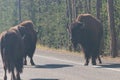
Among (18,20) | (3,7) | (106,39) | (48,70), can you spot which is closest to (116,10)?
(106,39)

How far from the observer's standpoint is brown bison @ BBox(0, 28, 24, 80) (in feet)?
50.1

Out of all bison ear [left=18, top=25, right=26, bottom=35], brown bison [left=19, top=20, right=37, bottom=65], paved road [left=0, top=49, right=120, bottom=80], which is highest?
bison ear [left=18, top=25, right=26, bottom=35]

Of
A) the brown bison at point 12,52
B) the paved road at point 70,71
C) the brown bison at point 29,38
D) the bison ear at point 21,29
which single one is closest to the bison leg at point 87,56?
Result: the paved road at point 70,71

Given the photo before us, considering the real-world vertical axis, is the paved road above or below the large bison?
below

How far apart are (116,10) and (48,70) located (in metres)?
9.71

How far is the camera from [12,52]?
15312mm

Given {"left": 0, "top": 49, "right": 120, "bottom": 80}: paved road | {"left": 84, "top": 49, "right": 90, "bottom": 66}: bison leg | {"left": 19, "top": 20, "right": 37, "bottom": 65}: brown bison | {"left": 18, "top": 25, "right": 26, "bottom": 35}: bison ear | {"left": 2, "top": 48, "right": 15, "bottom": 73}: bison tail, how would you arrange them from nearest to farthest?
{"left": 2, "top": 48, "right": 15, "bottom": 73}: bison tail, {"left": 0, "top": 49, "right": 120, "bottom": 80}: paved road, {"left": 18, "top": 25, "right": 26, "bottom": 35}: bison ear, {"left": 84, "top": 49, "right": 90, "bottom": 66}: bison leg, {"left": 19, "top": 20, "right": 37, "bottom": 65}: brown bison

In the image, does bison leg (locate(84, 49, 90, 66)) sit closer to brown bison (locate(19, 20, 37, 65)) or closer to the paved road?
the paved road

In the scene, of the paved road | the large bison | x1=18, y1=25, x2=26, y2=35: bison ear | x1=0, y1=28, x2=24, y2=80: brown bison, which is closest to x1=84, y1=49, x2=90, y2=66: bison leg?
the large bison

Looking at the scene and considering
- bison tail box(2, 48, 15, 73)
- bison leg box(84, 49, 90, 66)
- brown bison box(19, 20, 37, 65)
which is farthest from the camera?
brown bison box(19, 20, 37, 65)

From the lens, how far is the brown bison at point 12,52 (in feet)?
50.1

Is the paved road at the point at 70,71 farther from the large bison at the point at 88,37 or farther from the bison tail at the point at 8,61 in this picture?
the bison tail at the point at 8,61

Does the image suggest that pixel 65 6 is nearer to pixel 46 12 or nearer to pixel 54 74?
pixel 46 12

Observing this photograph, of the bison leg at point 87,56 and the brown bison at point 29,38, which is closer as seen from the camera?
the bison leg at point 87,56
